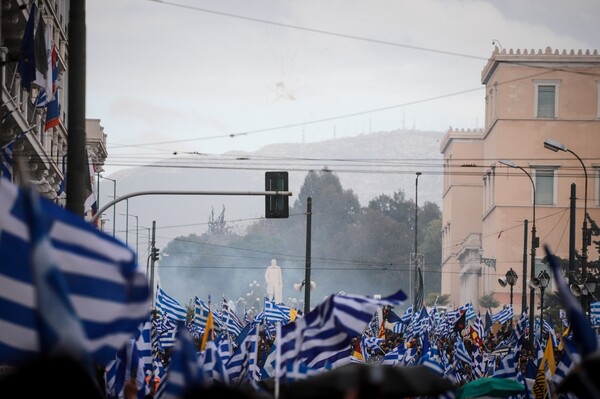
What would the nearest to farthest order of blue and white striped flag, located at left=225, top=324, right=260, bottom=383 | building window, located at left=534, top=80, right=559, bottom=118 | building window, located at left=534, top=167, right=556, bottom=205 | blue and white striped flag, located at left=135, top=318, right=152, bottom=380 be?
1. blue and white striped flag, located at left=225, top=324, right=260, bottom=383
2. blue and white striped flag, located at left=135, top=318, right=152, bottom=380
3. building window, located at left=534, top=167, right=556, bottom=205
4. building window, located at left=534, top=80, right=559, bottom=118

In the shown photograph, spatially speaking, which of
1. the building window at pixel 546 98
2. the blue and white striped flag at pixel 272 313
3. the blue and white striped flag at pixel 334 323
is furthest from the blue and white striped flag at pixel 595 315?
the building window at pixel 546 98

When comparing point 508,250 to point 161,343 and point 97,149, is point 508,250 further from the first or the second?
point 161,343

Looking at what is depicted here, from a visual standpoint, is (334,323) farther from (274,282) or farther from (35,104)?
(274,282)

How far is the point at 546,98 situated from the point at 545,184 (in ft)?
20.8

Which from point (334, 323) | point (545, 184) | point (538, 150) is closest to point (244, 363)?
point (334, 323)

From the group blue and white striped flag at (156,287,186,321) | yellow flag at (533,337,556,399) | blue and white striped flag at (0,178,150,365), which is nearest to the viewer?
blue and white striped flag at (0,178,150,365)

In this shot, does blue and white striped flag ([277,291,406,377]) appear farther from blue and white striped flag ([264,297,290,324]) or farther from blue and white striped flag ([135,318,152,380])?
blue and white striped flag ([264,297,290,324])

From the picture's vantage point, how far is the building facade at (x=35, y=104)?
1247 inches

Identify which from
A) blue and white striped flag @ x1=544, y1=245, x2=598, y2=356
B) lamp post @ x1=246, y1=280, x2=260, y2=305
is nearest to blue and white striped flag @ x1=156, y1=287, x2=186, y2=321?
blue and white striped flag @ x1=544, y1=245, x2=598, y2=356

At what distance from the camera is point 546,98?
303 ft

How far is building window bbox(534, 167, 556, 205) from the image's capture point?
3509 inches

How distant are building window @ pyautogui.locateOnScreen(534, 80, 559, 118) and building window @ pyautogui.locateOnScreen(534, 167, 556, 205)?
4.57m

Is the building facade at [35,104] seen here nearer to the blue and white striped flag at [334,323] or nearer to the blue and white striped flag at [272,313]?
the blue and white striped flag at [272,313]

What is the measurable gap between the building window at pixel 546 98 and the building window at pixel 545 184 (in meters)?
4.57
